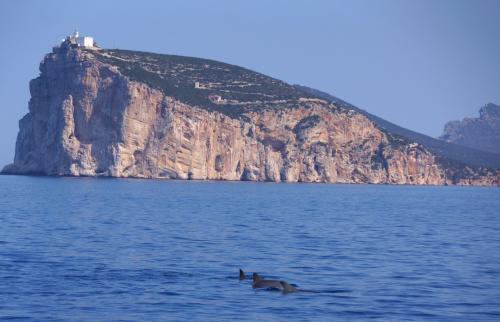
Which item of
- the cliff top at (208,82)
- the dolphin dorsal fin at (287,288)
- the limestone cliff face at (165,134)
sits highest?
the cliff top at (208,82)

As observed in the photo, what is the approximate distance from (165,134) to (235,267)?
9987 cm

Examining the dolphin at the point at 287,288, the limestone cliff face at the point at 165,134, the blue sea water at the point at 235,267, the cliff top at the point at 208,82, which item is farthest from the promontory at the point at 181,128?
the dolphin at the point at 287,288

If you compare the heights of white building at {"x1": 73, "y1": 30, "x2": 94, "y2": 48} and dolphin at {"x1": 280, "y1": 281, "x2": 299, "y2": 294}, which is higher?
white building at {"x1": 73, "y1": 30, "x2": 94, "y2": 48}

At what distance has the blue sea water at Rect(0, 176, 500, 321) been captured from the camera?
21.3 meters

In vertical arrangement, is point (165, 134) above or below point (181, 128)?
below

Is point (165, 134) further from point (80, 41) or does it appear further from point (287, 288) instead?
point (287, 288)

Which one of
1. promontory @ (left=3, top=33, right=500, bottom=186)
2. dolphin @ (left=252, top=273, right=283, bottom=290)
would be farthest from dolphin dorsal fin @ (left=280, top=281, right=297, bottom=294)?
promontory @ (left=3, top=33, right=500, bottom=186)

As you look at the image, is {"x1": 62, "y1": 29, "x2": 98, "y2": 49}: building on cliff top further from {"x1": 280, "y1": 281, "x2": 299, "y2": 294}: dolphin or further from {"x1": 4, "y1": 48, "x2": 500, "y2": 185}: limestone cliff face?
{"x1": 280, "y1": 281, "x2": 299, "y2": 294}: dolphin

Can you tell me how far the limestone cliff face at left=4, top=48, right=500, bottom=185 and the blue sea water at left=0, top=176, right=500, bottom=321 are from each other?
7454 centimetres

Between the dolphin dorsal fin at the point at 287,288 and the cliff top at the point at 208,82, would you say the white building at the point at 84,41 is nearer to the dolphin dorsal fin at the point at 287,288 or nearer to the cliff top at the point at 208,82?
the cliff top at the point at 208,82

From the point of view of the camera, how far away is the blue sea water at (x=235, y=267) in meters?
21.3

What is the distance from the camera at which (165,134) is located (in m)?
128

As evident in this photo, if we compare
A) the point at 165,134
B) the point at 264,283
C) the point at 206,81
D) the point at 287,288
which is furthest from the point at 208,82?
the point at 287,288

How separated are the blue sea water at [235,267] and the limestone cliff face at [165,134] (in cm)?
7454
